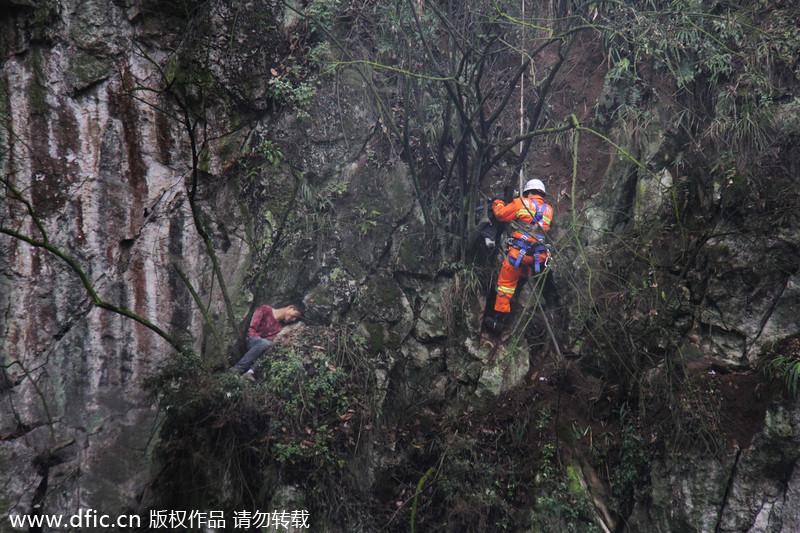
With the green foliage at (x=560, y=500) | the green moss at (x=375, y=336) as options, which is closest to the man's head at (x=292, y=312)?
the green moss at (x=375, y=336)

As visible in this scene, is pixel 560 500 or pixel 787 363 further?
pixel 560 500

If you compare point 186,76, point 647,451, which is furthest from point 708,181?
point 186,76

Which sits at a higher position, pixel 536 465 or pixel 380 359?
pixel 380 359

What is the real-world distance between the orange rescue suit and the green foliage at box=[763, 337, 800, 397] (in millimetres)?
2654

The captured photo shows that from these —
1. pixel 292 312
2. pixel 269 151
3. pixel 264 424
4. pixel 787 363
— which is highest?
pixel 269 151

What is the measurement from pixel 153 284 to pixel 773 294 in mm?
7156

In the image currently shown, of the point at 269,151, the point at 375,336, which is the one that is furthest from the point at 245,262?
the point at 375,336

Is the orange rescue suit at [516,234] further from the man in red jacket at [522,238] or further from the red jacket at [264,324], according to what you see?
the red jacket at [264,324]

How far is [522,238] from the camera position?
6219 mm

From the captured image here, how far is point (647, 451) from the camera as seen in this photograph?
5.27 m

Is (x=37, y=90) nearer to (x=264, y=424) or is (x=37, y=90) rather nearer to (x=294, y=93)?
(x=294, y=93)

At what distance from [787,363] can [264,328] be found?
19.7 ft

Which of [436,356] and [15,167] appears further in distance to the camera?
[436,356]

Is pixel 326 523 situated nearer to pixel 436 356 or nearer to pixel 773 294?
pixel 436 356
